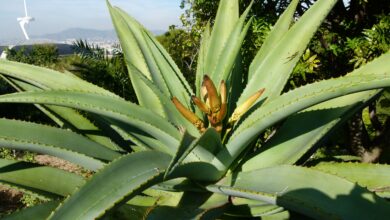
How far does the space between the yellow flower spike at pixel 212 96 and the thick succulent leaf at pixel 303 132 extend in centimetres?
27

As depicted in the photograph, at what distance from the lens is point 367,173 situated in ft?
4.82

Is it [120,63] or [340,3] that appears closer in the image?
[340,3]

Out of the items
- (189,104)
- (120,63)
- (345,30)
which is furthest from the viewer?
(120,63)

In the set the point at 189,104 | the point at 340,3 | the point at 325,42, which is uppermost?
the point at 340,3

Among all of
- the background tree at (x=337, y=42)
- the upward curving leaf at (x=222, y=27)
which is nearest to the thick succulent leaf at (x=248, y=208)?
the upward curving leaf at (x=222, y=27)

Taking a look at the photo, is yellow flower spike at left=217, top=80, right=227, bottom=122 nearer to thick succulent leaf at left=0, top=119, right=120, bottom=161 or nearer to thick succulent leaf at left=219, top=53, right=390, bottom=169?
thick succulent leaf at left=219, top=53, right=390, bottom=169

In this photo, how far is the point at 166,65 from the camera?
5.68 feet

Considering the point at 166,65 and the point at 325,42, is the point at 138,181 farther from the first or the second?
the point at 325,42

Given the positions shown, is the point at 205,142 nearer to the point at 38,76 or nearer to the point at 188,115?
the point at 188,115

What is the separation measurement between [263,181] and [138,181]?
0.44m

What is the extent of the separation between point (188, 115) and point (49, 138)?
Result: 51 centimetres

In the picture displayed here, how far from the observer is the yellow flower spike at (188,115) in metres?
1.40

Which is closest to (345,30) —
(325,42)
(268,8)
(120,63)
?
(325,42)

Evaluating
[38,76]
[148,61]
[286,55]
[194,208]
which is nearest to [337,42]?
[286,55]
